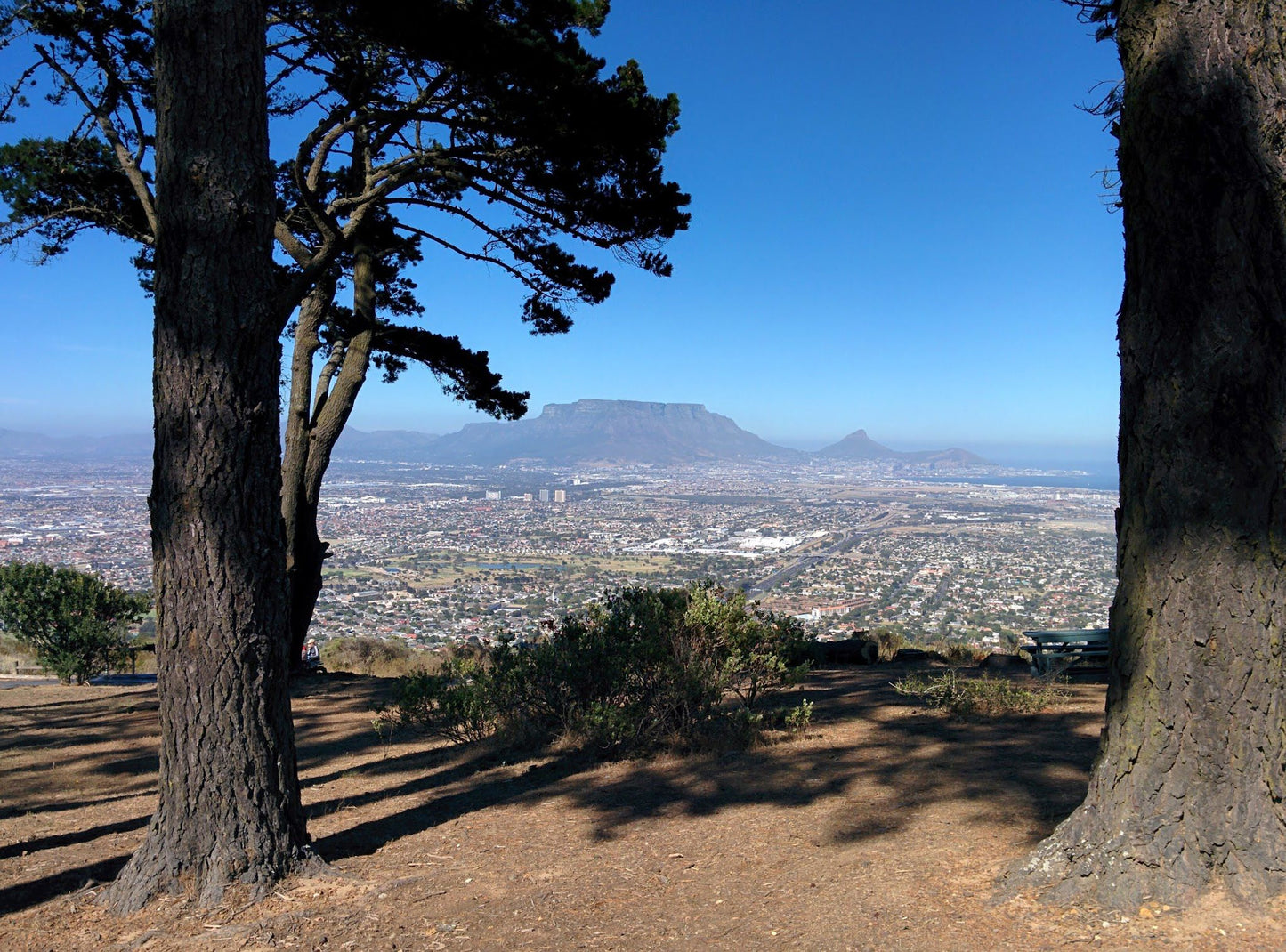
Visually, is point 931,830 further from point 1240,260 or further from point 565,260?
point 565,260

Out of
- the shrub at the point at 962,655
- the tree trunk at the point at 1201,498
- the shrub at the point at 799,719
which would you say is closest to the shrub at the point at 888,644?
the shrub at the point at 962,655

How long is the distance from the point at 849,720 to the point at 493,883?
331 centimetres

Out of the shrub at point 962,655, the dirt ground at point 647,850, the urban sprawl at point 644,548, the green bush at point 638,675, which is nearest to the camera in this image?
the dirt ground at point 647,850

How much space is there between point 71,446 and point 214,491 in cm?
8654

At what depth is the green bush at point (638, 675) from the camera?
18.1ft

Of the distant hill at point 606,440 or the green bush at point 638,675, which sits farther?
the distant hill at point 606,440

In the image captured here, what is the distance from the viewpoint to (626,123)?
7301mm

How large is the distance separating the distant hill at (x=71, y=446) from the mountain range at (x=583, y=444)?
81 millimetres

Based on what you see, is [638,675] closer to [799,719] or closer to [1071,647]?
[799,719]

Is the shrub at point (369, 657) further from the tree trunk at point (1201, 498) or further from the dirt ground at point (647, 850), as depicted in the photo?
the tree trunk at point (1201, 498)

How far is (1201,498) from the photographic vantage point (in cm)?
277

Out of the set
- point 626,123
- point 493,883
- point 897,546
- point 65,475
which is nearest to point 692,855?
point 493,883

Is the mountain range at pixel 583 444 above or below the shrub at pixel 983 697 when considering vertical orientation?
above

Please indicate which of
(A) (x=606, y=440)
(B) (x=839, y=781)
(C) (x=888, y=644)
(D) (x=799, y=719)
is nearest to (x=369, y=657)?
(C) (x=888, y=644)
